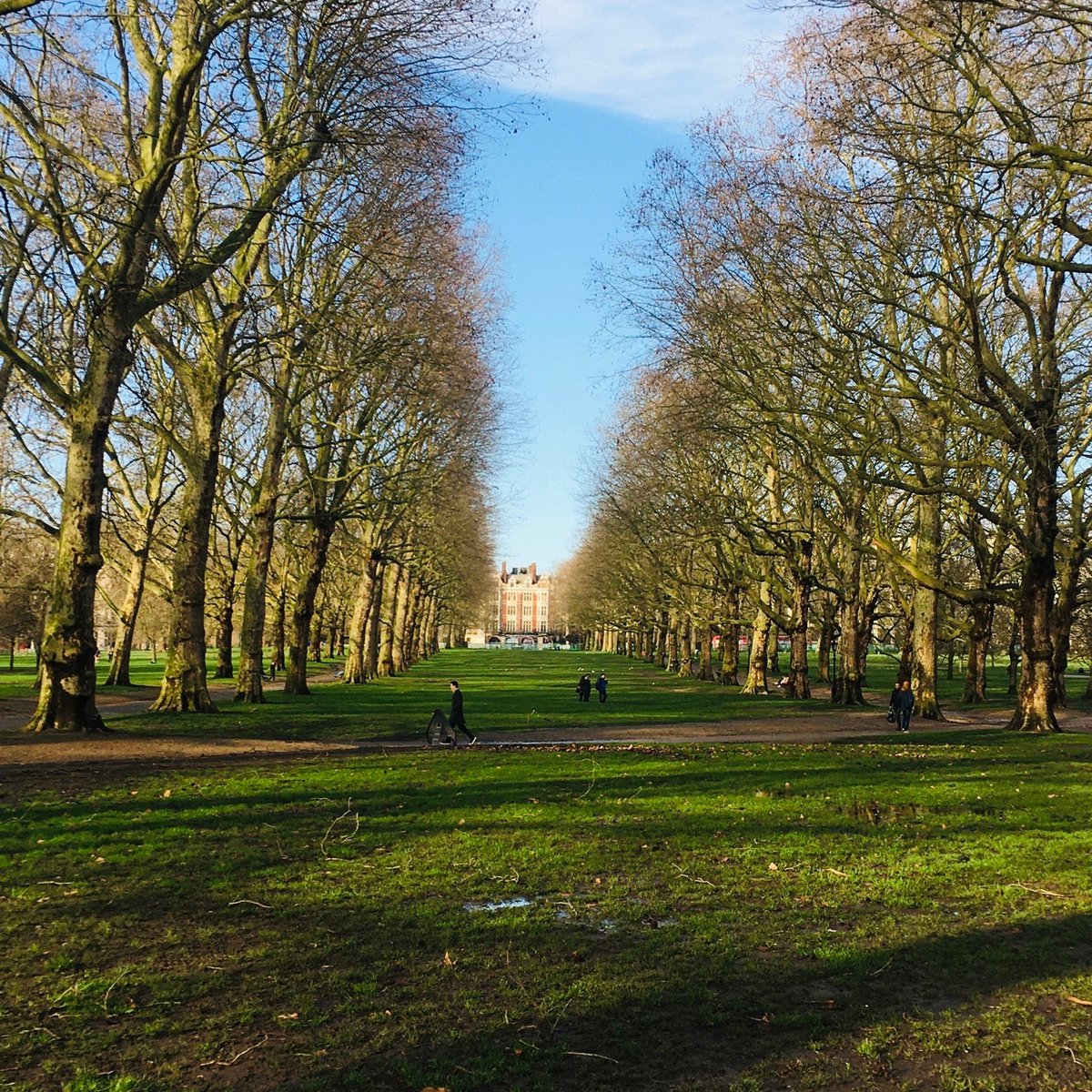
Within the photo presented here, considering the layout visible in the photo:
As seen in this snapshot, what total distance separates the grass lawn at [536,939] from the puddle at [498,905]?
0.09 ft

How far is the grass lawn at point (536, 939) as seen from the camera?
191 inches

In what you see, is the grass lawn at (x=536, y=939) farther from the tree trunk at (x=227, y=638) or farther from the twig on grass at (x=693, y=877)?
the tree trunk at (x=227, y=638)

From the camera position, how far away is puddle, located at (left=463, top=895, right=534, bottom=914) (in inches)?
287

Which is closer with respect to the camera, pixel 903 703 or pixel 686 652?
pixel 903 703


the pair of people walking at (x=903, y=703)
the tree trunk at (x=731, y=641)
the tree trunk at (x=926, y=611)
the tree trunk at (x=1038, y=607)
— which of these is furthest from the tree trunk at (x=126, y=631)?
the tree trunk at (x=1038, y=607)

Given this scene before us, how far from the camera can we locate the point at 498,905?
24.3ft

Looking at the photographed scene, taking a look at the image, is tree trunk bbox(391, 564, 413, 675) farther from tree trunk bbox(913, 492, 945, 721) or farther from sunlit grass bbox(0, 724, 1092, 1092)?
sunlit grass bbox(0, 724, 1092, 1092)

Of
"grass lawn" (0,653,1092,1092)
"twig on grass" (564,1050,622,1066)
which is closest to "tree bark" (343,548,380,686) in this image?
"grass lawn" (0,653,1092,1092)

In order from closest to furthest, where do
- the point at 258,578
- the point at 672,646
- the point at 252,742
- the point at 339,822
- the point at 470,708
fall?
the point at 339,822 < the point at 252,742 < the point at 258,578 < the point at 470,708 < the point at 672,646

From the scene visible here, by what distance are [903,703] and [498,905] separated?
62.7ft

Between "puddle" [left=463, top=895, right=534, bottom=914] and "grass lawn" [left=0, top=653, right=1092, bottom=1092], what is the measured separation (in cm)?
3

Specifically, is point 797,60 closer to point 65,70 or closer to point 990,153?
point 990,153

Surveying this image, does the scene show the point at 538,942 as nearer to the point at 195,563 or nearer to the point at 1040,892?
the point at 1040,892

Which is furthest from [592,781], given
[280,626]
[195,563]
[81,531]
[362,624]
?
[280,626]
